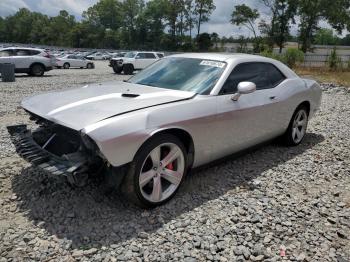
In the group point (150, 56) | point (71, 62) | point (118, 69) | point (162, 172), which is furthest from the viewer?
point (71, 62)

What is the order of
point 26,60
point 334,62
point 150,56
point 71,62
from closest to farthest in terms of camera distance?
point 26,60 → point 334,62 → point 150,56 → point 71,62

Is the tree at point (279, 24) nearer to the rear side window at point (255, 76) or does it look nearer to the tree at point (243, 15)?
the tree at point (243, 15)

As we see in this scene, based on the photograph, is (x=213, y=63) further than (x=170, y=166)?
Yes

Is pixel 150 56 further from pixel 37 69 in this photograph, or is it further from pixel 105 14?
pixel 105 14

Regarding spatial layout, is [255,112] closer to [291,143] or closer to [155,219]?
[291,143]

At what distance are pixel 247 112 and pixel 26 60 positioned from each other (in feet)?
53.6

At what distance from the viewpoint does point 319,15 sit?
162ft

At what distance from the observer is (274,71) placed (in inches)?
206

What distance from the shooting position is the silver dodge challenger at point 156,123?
312 cm

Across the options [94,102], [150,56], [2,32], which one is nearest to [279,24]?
[150,56]

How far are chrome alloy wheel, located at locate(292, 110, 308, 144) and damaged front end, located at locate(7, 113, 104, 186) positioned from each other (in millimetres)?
3560

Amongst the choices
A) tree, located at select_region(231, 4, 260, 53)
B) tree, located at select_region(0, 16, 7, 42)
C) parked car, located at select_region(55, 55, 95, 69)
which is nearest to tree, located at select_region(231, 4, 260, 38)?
tree, located at select_region(231, 4, 260, 53)

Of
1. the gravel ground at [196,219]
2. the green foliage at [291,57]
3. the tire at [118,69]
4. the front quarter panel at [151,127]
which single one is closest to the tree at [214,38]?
the green foliage at [291,57]

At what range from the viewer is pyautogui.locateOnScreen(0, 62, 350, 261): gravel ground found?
292 centimetres
